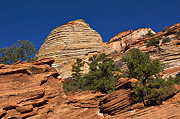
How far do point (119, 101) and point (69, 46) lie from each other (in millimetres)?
47145

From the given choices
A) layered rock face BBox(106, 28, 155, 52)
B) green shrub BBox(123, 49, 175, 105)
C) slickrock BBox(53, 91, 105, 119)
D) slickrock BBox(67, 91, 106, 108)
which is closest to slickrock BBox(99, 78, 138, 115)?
green shrub BBox(123, 49, 175, 105)

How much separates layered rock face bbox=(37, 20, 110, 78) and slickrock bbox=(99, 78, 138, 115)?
122ft

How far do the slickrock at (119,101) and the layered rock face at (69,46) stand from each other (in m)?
37.1

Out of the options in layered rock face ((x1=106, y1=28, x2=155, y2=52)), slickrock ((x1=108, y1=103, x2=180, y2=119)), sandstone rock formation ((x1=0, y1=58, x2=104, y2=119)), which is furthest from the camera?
layered rock face ((x1=106, y1=28, x2=155, y2=52))

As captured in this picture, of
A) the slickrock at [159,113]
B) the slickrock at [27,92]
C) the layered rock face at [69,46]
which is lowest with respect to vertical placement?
the slickrock at [159,113]

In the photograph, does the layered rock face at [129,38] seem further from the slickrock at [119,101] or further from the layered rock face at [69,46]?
the slickrock at [119,101]

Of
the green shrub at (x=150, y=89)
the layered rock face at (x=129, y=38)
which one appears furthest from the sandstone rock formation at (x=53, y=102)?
the layered rock face at (x=129, y=38)

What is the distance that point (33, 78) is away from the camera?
50.2 ft

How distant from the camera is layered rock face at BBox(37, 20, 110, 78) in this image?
54031 millimetres

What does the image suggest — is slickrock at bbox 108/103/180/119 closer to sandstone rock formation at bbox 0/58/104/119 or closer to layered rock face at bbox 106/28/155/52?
sandstone rock formation at bbox 0/58/104/119

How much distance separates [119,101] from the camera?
13.9 m

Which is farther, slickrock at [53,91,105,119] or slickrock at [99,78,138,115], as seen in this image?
slickrock at [99,78,138,115]

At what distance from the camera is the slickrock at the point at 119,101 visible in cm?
1348

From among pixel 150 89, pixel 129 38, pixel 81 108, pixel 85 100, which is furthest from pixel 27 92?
pixel 129 38
